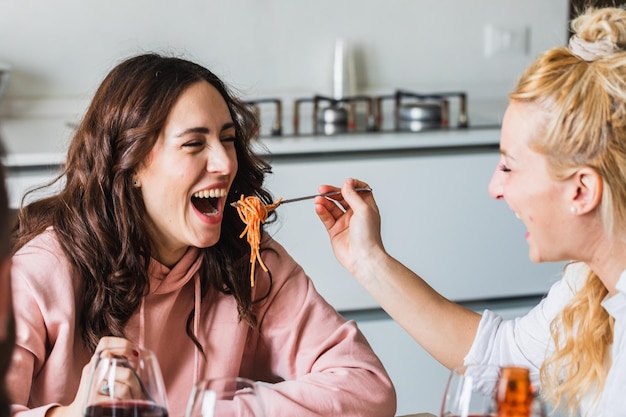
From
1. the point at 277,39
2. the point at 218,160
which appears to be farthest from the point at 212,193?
the point at 277,39

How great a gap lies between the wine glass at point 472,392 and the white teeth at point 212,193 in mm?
770

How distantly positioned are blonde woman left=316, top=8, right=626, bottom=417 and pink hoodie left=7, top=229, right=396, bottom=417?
121 mm

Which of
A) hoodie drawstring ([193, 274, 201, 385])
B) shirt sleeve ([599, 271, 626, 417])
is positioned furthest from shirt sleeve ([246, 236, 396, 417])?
shirt sleeve ([599, 271, 626, 417])

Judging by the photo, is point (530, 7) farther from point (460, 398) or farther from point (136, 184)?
point (460, 398)

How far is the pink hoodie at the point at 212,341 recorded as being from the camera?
147cm

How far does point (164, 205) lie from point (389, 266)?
37 centimetres

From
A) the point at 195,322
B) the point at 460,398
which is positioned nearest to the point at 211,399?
the point at 460,398

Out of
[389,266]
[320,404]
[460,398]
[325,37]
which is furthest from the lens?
[325,37]

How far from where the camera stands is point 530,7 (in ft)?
12.1

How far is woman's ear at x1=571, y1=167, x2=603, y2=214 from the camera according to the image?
1368mm

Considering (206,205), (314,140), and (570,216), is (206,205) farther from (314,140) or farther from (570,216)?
(314,140)

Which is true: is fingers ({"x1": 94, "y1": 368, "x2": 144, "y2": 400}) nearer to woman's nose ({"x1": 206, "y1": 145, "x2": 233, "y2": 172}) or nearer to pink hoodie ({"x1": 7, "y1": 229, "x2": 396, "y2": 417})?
pink hoodie ({"x1": 7, "y1": 229, "x2": 396, "y2": 417})

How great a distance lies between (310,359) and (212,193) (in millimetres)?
310

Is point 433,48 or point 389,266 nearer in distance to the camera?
point 389,266
